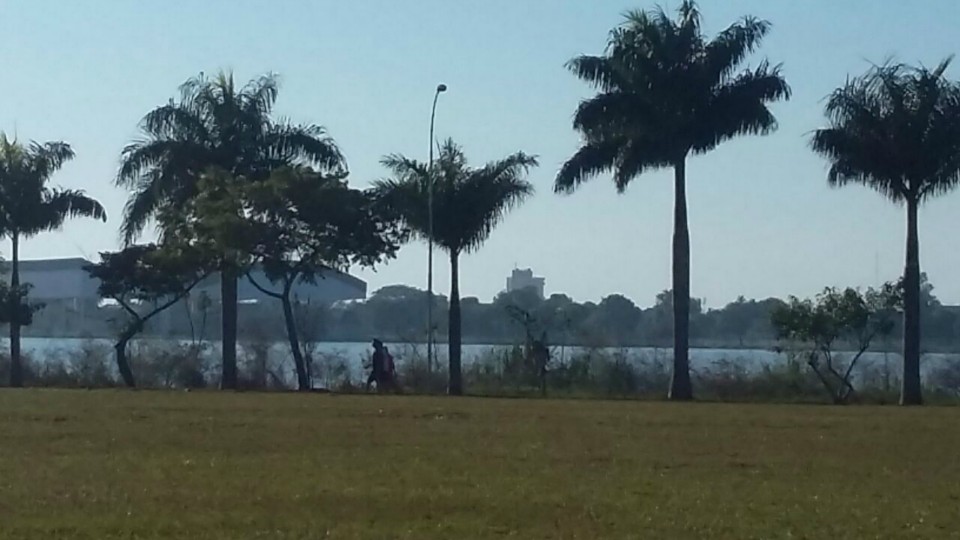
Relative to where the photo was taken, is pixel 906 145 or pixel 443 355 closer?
pixel 906 145

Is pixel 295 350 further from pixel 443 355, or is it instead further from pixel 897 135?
pixel 897 135

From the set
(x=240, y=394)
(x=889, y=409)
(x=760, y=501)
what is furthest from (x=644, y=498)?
(x=240, y=394)

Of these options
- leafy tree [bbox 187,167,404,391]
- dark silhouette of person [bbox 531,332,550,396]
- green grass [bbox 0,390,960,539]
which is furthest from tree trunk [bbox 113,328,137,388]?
green grass [bbox 0,390,960,539]

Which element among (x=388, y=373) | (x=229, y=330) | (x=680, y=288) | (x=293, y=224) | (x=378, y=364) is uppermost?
(x=293, y=224)

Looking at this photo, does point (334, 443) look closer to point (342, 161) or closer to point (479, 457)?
point (479, 457)

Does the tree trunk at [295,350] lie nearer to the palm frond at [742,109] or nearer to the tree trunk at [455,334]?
the tree trunk at [455,334]

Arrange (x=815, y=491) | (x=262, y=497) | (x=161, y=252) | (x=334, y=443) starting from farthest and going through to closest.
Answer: (x=161, y=252) < (x=334, y=443) < (x=815, y=491) < (x=262, y=497)

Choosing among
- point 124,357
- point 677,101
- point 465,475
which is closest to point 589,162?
point 677,101

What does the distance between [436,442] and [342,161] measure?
2716 cm

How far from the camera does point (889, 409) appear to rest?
120 ft

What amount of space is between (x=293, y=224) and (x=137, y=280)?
18.1ft

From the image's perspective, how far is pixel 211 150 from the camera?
158 feet

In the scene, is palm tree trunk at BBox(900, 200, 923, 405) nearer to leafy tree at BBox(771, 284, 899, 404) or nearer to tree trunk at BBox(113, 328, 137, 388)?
leafy tree at BBox(771, 284, 899, 404)

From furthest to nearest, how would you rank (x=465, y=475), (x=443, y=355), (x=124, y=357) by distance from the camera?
(x=443, y=355), (x=124, y=357), (x=465, y=475)
